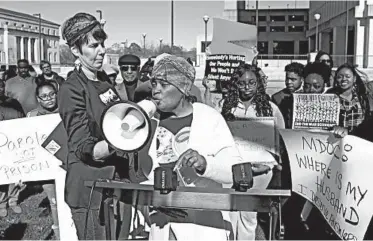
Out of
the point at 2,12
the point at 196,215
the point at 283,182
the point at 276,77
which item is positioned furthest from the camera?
the point at 2,12

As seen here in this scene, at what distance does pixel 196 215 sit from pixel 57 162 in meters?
2.26

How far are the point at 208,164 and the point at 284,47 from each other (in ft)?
244

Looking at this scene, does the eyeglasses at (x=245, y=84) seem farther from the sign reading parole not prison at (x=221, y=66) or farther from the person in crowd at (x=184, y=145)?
the person in crowd at (x=184, y=145)

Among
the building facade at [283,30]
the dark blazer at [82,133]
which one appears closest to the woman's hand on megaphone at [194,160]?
the dark blazer at [82,133]

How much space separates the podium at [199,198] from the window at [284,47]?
2847 inches

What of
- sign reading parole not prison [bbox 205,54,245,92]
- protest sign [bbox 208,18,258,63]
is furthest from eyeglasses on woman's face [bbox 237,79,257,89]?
protest sign [bbox 208,18,258,63]

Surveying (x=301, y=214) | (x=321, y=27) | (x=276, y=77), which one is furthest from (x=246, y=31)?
(x=321, y=27)

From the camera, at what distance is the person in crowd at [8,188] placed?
184 inches

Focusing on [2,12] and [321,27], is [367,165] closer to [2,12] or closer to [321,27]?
[2,12]

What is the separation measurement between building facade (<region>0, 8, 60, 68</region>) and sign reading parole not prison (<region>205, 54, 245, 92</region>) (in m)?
29.0

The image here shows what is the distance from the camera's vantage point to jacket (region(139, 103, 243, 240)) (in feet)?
7.95

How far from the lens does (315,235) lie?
528 cm

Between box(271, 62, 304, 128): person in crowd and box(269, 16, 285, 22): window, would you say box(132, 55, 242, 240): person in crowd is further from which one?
box(269, 16, 285, 22): window

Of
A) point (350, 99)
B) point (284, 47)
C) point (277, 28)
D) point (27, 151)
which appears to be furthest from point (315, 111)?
point (277, 28)
